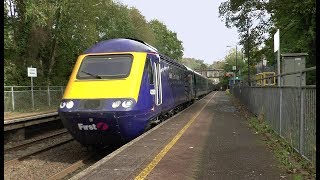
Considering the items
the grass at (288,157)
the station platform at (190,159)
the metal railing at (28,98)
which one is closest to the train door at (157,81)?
the station platform at (190,159)

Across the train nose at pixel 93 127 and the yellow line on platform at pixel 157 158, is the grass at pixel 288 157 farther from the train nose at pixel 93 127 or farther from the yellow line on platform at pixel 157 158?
the train nose at pixel 93 127

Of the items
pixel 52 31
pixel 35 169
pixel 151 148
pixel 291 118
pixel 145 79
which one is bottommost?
pixel 35 169

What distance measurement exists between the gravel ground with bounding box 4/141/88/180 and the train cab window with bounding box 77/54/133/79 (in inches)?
97.4

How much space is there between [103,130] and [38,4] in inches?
748

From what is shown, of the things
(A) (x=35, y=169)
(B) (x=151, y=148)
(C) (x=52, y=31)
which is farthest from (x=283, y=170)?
(C) (x=52, y=31)

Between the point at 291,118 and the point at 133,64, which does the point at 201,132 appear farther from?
the point at 291,118

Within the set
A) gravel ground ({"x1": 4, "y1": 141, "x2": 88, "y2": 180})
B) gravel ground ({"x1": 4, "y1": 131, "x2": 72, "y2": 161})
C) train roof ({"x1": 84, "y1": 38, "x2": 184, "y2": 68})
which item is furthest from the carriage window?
gravel ground ({"x1": 4, "y1": 131, "x2": 72, "y2": 161})

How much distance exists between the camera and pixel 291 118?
9445mm

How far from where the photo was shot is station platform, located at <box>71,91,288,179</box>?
729 cm

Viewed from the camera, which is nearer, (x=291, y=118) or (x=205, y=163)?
(x=205, y=163)

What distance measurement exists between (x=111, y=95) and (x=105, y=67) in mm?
1284

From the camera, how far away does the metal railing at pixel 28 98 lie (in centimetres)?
2561

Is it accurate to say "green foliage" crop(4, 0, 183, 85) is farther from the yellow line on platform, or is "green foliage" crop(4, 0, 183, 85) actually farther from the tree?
the yellow line on platform

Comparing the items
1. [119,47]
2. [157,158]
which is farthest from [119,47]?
[157,158]
